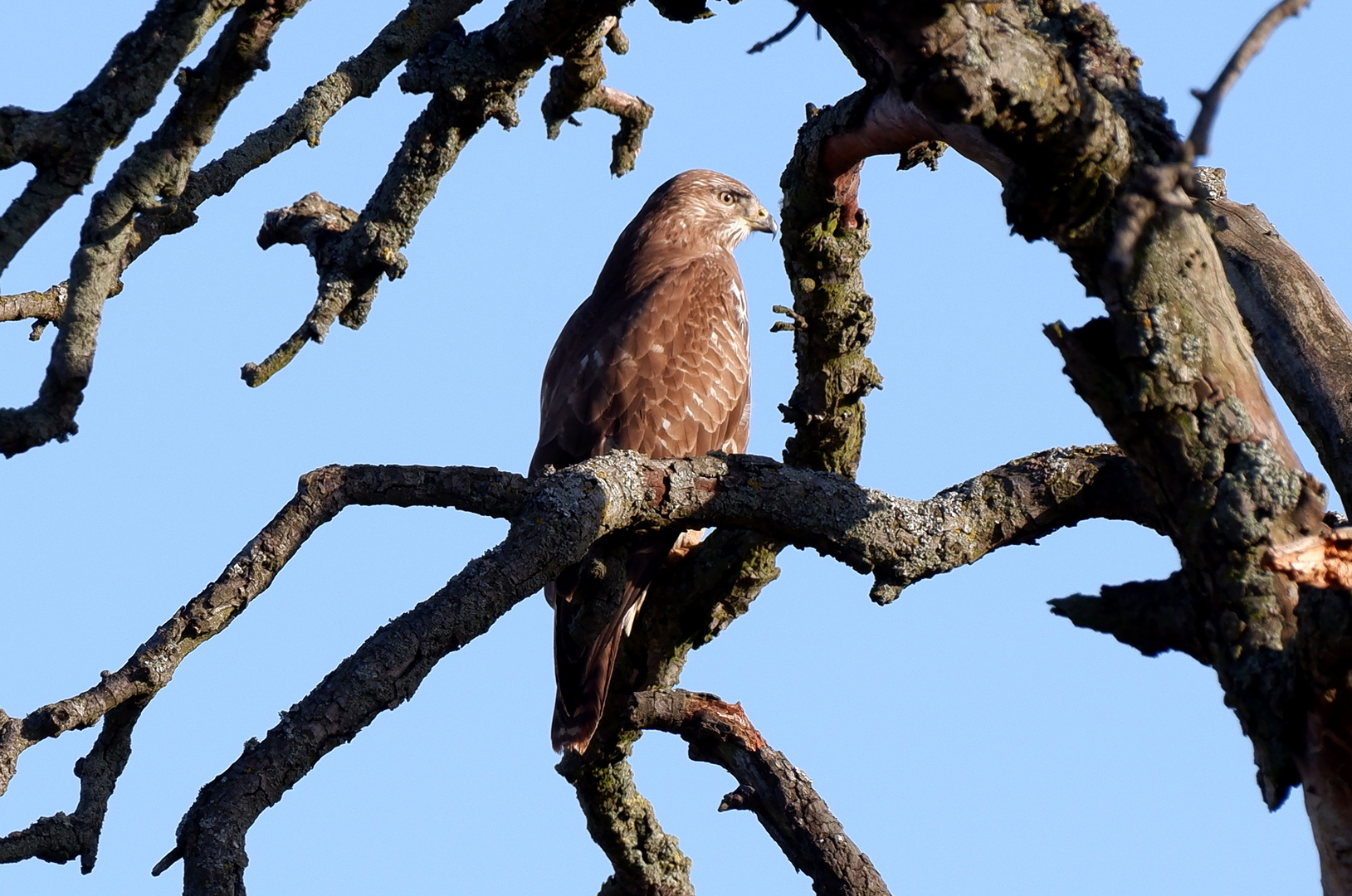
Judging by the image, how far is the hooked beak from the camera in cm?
818

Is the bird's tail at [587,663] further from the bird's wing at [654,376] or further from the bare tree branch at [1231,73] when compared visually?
the bare tree branch at [1231,73]

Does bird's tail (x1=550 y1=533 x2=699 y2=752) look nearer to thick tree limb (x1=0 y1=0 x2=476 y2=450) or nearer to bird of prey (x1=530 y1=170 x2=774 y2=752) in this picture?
bird of prey (x1=530 y1=170 x2=774 y2=752)

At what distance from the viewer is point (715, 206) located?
7.95 m

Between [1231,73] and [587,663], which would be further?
[587,663]

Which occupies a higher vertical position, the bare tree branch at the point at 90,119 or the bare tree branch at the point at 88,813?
the bare tree branch at the point at 90,119

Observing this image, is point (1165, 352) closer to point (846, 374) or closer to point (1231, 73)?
point (1231, 73)

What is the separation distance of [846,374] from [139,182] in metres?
2.54

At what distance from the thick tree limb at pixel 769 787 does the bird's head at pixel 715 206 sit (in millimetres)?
3313

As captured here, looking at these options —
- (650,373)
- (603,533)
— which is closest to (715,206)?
(650,373)

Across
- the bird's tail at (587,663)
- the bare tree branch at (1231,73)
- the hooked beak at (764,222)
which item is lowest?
the bare tree branch at (1231,73)

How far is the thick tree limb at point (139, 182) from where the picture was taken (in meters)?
2.76

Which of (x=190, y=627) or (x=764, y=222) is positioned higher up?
(x=764, y=222)

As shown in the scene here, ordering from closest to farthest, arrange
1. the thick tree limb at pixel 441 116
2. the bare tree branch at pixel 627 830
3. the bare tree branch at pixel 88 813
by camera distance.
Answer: the bare tree branch at pixel 88 813 < the thick tree limb at pixel 441 116 < the bare tree branch at pixel 627 830

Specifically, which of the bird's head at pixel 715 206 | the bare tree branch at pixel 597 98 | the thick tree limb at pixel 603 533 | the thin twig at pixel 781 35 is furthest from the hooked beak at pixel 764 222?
the thin twig at pixel 781 35
